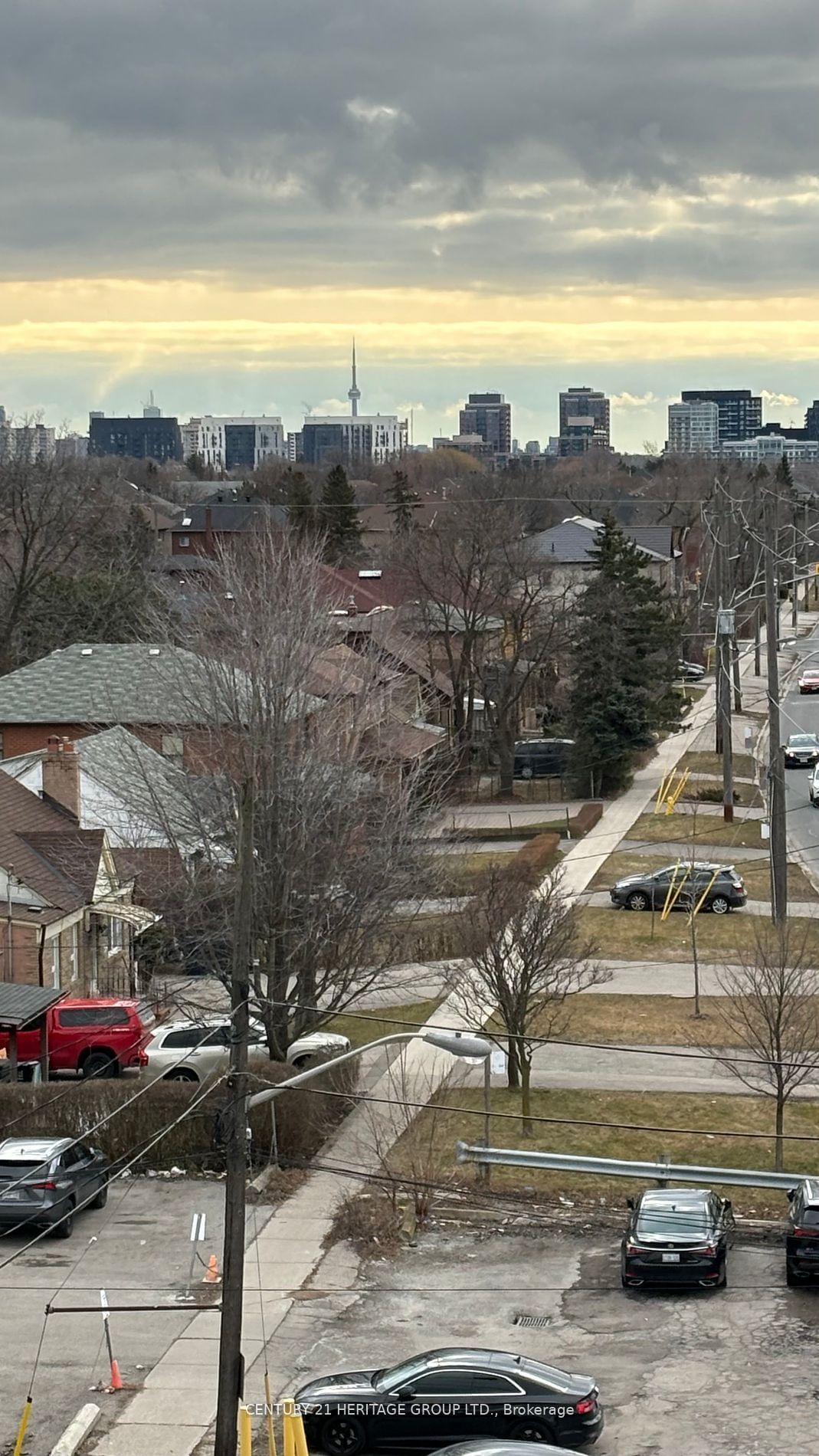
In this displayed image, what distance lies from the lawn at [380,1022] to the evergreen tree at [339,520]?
7305 centimetres

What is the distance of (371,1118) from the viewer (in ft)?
93.3

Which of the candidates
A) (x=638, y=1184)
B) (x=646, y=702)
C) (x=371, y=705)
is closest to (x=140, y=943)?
(x=371, y=705)

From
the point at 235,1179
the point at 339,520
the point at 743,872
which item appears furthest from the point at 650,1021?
the point at 339,520

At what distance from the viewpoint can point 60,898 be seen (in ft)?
119

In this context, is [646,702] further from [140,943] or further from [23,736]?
[140,943]

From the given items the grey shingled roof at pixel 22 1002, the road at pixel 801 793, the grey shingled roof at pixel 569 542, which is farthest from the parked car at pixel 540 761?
the grey shingled roof at pixel 22 1002

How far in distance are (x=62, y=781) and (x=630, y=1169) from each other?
20603 mm

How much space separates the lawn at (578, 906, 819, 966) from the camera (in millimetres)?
42219

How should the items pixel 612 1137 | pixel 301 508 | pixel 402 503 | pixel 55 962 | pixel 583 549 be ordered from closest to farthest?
pixel 612 1137, pixel 55 962, pixel 583 549, pixel 301 508, pixel 402 503

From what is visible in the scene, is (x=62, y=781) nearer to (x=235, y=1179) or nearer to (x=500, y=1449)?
(x=235, y=1179)

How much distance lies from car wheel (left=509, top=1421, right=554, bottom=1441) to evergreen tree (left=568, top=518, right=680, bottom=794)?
46.9m

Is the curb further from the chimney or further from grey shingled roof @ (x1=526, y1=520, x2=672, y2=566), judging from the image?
grey shingled roof @ (x1=526, y1=520, x2=672, y2=566)

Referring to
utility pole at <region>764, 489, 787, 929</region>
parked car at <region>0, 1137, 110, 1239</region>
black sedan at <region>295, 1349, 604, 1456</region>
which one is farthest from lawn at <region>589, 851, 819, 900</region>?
black sedan at <region>295, 1349, 604, 1456</region>

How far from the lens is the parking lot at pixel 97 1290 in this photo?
67.4 ft
